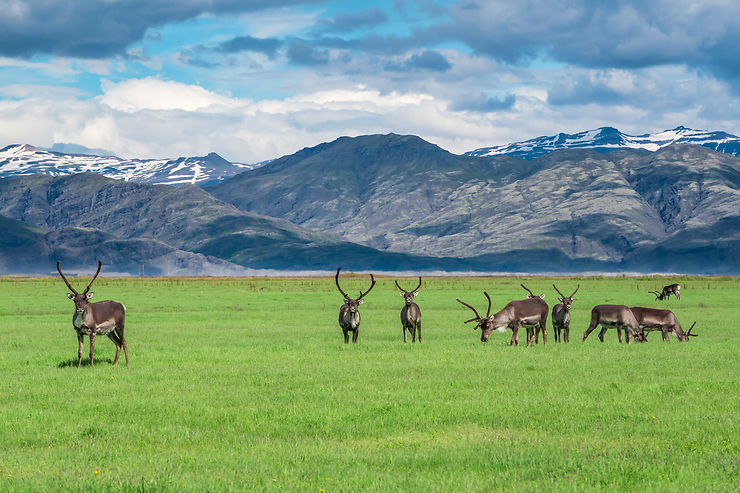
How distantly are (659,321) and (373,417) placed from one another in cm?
2385

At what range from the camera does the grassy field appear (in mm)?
13438

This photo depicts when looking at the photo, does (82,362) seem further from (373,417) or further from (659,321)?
(659,321)

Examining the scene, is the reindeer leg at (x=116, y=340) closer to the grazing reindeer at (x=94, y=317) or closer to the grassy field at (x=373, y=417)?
the grazing reindeer at (x=94, y=317)

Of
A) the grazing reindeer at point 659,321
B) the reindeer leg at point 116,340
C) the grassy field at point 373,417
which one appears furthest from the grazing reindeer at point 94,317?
the grazing reindeer at point 659,321

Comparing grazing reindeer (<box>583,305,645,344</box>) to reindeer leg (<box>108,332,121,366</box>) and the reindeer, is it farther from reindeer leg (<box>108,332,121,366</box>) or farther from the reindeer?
reindeer leg (<box>108,332,121,366</box>)

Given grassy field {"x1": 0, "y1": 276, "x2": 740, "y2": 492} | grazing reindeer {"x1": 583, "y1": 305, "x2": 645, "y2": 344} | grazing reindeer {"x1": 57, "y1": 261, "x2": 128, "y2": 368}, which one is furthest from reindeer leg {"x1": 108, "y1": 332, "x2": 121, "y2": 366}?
grazing reindeer {"x1": 583, "y1": 305, "x2": 645, "y2": 344}

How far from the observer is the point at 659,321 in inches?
1492

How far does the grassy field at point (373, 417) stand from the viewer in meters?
13.4

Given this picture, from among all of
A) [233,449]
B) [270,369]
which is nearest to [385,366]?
[270,369]

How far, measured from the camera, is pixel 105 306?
88.5ft

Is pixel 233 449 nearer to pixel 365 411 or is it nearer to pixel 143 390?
pixel 365 411

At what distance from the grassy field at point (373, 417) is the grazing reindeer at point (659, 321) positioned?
283cm

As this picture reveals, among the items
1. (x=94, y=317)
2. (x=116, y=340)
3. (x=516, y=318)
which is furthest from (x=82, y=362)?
(x=516, y=318)

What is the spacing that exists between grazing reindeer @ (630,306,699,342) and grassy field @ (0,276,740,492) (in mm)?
2832
